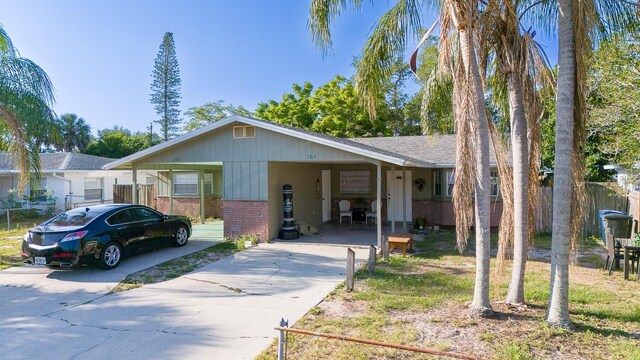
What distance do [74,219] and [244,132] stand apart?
5.19m

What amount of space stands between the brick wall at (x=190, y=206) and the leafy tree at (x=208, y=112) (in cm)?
2509

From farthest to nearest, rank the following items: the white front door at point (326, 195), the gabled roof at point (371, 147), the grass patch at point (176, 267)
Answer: the white front door at point (326, 195) < the gabled roof at point (371, 147) < the grass patch at point (176, 267)

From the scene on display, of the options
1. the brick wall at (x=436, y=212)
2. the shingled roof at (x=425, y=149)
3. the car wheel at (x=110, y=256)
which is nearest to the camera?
the car wheel at (x=110, y=256)

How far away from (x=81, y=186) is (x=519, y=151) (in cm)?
2239

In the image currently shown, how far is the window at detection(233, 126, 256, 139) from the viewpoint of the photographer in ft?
40.4

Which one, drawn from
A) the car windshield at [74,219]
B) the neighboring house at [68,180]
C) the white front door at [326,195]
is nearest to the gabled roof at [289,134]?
the car windshield at [74,219]

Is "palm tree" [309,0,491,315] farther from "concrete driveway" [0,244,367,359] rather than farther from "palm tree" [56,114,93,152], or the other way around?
"palm tree" [56,114,93,152]

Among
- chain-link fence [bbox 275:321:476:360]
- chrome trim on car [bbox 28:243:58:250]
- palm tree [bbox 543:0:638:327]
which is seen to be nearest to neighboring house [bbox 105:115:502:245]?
palm tree [bbox 543:0:638:327]

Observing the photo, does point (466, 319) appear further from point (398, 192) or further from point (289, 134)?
point (398, 192)

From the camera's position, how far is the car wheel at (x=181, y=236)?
11.5 m

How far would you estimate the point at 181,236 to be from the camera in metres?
11.7

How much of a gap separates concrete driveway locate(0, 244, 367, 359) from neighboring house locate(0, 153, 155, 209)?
13.7 m

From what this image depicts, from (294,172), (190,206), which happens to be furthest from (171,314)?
(190,206)

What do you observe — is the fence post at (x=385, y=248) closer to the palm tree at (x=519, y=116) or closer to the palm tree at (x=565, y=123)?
the palm tree at (x=519, y=116)
